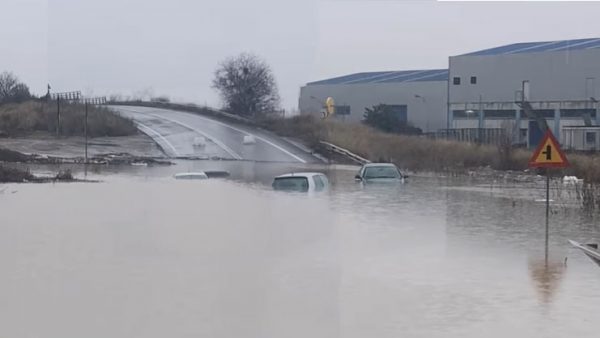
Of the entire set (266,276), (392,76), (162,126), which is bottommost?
(266,276)

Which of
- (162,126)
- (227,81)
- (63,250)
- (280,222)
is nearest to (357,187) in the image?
(280,222)

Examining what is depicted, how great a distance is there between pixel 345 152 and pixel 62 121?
66.2 feet

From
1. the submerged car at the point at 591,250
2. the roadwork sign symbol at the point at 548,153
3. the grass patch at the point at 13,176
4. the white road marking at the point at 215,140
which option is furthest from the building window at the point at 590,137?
the submerged car at the point at 591,250

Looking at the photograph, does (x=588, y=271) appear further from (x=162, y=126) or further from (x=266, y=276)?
(x=162, y=126)

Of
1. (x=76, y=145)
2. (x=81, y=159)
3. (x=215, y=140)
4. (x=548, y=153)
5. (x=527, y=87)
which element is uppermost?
(x=527, y=87)

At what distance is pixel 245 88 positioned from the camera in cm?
8144

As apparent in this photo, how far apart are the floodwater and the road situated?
3105 cm

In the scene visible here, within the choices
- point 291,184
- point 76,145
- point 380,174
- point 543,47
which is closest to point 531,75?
point 543,47

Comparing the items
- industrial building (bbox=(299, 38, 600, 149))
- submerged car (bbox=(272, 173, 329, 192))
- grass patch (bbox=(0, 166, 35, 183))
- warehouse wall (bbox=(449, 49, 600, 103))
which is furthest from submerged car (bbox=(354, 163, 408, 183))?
warehouse wall (bbox=(449, 49, 600, 103))

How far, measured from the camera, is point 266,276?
13945 millimetres

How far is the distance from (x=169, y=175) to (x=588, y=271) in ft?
102

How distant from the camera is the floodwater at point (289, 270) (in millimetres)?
10727

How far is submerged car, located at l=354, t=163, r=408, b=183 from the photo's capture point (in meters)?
40.2

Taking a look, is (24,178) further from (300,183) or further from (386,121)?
(386,121)
